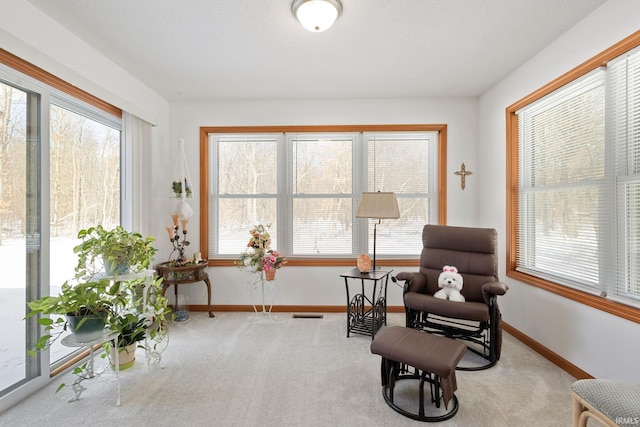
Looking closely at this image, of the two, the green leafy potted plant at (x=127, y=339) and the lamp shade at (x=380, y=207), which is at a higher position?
the lamp shade at (x=380, y=207)

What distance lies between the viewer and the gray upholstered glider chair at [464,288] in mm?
2436

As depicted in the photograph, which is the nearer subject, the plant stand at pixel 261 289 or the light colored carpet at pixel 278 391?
the light colored carpet at pixel 278 391

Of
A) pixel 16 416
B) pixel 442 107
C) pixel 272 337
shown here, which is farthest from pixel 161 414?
pixel 442 107

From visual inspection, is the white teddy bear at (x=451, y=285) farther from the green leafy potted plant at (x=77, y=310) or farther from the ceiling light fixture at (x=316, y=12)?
the green leafy potted plant at (x=77, y=310)

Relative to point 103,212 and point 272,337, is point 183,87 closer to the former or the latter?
point 103,212

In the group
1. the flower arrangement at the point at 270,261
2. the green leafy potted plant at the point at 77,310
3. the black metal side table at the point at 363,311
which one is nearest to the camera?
the green leafy potted plant at the point at 77,310

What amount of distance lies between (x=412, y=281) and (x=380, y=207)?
784 millimetres

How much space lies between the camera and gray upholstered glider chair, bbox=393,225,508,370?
2.44 meters

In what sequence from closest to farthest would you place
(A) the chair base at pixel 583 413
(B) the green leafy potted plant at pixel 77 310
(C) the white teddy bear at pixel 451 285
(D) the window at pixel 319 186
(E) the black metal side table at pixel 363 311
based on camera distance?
(A) the chair base at pixel 583 413 → (B) the green leafy potted plant at pixel 77 310 → (C) the white teddy bear at pixel 451 285 → (E) the black metal side table at pixel 363 311 → (D) the window at pixel 319 186

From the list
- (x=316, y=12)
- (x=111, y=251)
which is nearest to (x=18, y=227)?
(x=111, y=251)

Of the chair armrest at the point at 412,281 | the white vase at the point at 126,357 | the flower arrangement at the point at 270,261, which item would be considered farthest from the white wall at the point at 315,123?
the white vase at the point at 126,357

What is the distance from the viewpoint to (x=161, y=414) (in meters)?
1.83

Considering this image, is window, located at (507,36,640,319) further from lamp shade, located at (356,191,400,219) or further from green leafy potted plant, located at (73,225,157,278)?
green leafy potted plant, located at (73,225,157,278)

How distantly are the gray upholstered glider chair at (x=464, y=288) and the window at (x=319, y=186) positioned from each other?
0.76 meters
